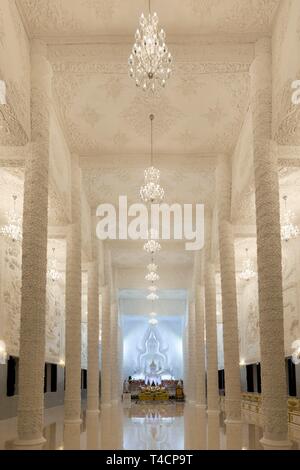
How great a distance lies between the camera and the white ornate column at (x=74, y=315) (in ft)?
47.8

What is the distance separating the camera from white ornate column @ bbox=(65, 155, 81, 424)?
14.6m

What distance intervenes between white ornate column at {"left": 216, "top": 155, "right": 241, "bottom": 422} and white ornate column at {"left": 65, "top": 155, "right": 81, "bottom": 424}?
3.89 m

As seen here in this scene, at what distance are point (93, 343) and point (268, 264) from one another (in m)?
11.2

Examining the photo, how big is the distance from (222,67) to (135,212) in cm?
949

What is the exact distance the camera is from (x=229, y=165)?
1608cm

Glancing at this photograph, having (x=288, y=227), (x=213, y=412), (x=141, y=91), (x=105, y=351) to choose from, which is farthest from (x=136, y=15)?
(x=105, y=351)

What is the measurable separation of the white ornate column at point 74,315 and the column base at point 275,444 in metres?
6.27

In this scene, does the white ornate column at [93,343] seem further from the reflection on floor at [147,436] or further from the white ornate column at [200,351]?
the reflection on floor at [147,436]

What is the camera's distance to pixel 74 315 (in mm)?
14938

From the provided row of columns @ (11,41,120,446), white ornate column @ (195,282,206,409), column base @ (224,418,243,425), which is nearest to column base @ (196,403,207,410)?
white ornate column @ (195,282,206,409)

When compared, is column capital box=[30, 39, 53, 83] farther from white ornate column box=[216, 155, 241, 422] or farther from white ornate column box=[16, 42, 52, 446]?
white ornate column box=[216, 155, 241, 422]

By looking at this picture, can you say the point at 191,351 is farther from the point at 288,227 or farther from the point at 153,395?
the point at 288,227

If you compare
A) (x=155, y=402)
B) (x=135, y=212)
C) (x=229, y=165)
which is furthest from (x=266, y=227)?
(x=155, y=402)
